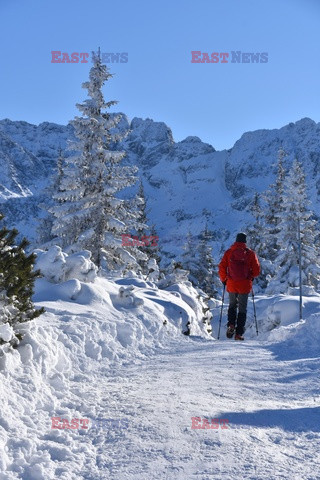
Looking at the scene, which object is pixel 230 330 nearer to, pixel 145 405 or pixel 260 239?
pixel 145 405

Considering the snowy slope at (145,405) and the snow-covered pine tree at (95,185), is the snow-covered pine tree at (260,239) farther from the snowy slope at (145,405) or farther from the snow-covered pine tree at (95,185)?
the snowy slope at (145,405)

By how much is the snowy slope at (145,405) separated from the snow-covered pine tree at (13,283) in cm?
25

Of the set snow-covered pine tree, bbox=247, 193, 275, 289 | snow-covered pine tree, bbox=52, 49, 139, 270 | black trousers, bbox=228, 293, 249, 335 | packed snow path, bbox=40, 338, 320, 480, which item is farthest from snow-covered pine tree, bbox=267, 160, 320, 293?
packed snow path, bbox=40, 338, 320, 480

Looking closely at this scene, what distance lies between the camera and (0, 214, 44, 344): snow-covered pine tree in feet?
15.9

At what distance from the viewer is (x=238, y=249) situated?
9734 mm

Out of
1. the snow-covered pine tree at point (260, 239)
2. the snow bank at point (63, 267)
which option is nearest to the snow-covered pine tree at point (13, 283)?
A: the snow bank at point (63, 267)

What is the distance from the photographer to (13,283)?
496cm

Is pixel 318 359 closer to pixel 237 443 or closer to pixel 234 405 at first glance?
pixel 234 405

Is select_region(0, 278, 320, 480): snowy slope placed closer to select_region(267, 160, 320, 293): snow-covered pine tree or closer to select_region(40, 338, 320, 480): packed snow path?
select_region(40, 338, 320, 480): packed snow path

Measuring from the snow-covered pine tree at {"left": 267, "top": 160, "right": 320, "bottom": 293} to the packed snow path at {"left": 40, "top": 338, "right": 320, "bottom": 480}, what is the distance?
20952mm

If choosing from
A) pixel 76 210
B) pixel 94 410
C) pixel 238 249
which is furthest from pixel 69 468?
pixel 76 210

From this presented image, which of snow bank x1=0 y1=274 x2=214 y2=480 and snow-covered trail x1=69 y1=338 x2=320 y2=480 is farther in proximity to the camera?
snow bank x1=0 y1=274 x2=214 y2=480

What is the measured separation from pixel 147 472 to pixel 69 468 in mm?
627

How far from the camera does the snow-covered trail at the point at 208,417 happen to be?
3092 millimetres
